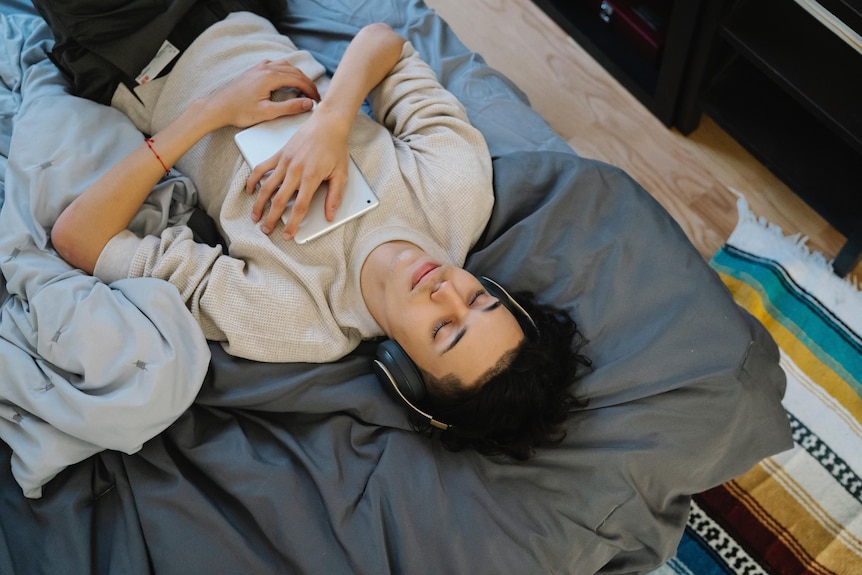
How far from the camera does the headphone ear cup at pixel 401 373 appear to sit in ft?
3.54

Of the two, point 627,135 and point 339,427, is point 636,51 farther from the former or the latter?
point 339,427

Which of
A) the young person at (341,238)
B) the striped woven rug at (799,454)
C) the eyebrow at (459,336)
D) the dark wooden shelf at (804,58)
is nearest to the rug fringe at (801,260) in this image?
the striped woven rug at (799,454)

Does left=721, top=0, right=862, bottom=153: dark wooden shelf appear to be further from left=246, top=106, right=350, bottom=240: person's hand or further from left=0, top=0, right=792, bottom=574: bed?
left=246, top=106, right=350, bottom=240: person's hand

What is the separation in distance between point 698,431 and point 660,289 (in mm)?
214

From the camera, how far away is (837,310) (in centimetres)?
155

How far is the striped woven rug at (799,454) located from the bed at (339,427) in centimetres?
28

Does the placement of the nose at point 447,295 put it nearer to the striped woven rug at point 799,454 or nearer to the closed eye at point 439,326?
the closed eye at point 439,326

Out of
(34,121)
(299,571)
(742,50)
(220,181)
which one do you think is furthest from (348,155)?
(742,50)

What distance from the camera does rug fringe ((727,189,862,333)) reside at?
5.11 feet

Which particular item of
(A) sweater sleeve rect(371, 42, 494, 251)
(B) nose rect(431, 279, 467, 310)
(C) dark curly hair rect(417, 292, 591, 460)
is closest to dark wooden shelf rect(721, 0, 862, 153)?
(A) sweater sleeve rect(371, 42, 494, 251)

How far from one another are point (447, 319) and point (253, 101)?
477 millimetres

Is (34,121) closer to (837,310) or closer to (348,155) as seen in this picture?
(348,155)

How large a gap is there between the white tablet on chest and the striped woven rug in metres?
0.82

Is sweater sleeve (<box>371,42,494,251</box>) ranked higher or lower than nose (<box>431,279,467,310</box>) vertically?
higher
